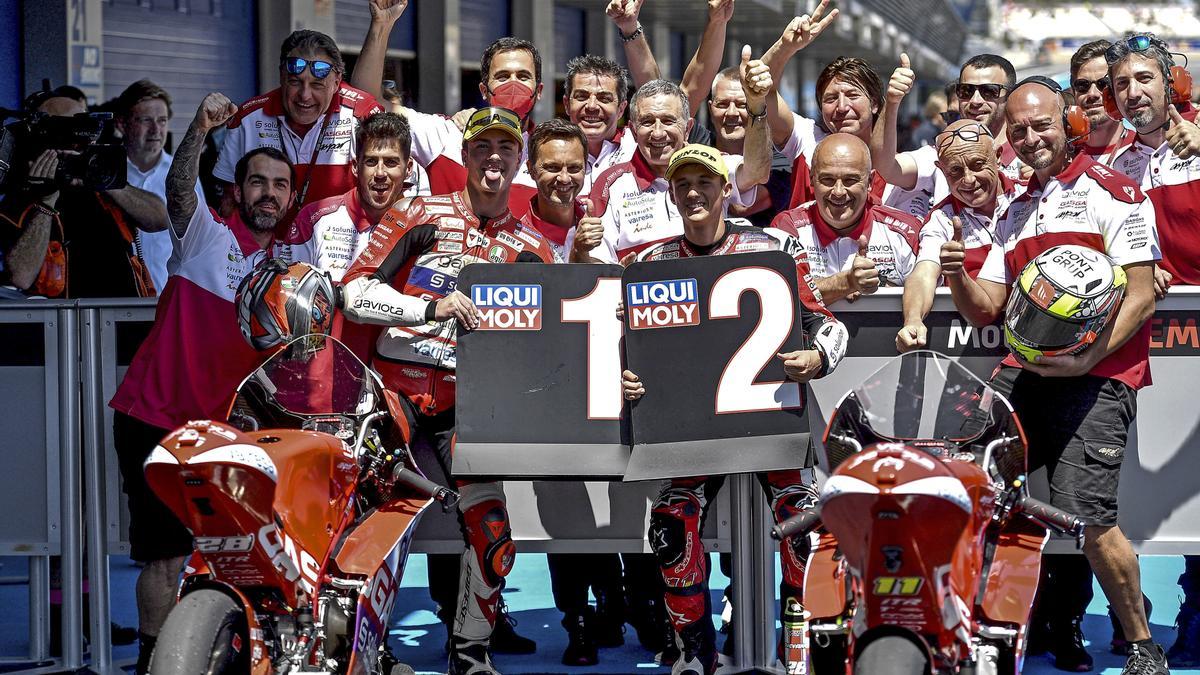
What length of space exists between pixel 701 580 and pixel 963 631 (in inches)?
53.6

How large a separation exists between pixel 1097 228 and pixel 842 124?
5.25ft

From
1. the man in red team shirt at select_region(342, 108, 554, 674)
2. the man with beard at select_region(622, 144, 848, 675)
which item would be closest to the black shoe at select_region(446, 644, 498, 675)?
the man in red team shirt at select_region(342, 108, 554, 674)

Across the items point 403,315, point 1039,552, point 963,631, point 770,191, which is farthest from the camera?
point 770,191

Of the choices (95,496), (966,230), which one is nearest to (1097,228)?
(966,230)

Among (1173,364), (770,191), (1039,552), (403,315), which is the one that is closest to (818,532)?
(1039,552)

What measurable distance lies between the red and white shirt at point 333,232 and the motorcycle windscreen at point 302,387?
39.6 inches

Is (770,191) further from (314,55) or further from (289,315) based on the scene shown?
(289,315)

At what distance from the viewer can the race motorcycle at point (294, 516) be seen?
3.96 metres

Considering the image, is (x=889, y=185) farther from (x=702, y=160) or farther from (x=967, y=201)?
(x=702, y=160)

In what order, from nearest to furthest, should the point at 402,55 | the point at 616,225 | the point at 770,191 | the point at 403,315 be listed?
the point at 403,315 < the point at 616,225 < the point at 770,191 < the point at 402,55

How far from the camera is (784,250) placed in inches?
201

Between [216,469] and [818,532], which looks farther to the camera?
[818,532]

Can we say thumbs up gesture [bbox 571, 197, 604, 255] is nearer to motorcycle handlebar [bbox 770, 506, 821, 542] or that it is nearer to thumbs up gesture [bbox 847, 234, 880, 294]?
thumbs up gesture [bbox 847, 234, 880, 294]

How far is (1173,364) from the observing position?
5.51m
